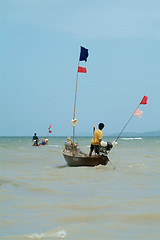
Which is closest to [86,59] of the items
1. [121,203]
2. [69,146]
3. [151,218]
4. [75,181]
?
[69,146]

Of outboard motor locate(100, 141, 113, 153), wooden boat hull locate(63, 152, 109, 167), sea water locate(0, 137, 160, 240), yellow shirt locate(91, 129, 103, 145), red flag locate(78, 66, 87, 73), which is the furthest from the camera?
red flag locate(78, 66, 87, 73)

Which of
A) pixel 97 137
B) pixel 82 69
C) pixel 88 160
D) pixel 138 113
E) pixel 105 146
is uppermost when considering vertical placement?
pixel 82 69

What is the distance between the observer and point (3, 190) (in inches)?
303

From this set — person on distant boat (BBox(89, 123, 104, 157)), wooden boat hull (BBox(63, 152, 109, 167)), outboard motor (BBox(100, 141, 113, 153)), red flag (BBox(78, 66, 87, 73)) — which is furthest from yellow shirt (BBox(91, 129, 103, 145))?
red flag (BBox(78, 66, 87, 73))

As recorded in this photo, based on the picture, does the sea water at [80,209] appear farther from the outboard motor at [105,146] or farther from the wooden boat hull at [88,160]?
the wooden boat hull at [88,160]

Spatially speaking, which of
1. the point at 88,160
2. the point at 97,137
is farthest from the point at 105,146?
the point at 88,160

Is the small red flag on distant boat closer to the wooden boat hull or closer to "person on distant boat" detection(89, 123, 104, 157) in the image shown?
"person on distant boat" detection(89, 123, 104, 157)

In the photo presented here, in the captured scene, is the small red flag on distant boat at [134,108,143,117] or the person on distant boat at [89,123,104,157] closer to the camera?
the person on distant boat at [89,123,104,157]

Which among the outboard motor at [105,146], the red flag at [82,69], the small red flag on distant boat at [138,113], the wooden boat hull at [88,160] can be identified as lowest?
the wooden boat hull at [88,160]

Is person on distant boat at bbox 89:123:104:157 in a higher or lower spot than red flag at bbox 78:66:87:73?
lower

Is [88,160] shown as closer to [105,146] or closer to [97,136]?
[105,146]

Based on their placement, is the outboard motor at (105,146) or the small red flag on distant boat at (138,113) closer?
the outboard motor at (105,146)

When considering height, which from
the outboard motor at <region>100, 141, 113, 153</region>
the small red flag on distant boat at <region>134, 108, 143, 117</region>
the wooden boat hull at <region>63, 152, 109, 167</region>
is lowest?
the wooden boat hull at <region>63, 152, 109, 167</region>

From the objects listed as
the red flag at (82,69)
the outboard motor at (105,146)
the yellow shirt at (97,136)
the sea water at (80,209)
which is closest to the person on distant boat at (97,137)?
the yellow shirt at (97,136)
